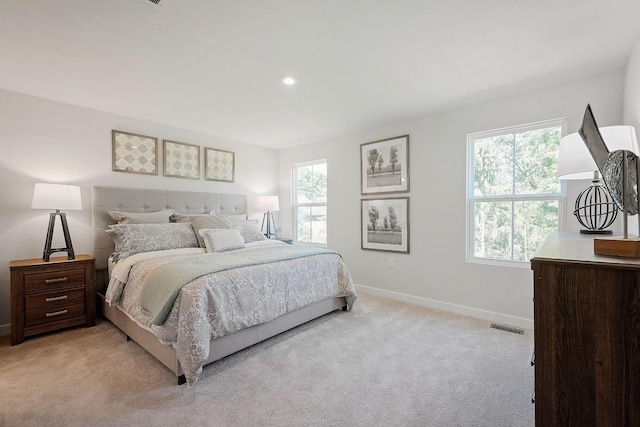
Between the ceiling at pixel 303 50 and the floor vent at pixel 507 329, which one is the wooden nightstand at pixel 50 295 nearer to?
the ceiling at pixel 303 50

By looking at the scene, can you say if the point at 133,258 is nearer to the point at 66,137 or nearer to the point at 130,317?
the point at 130,317

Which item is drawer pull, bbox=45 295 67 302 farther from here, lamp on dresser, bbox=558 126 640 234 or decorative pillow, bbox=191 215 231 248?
lamp on dresser, bbox=558 126 640 234

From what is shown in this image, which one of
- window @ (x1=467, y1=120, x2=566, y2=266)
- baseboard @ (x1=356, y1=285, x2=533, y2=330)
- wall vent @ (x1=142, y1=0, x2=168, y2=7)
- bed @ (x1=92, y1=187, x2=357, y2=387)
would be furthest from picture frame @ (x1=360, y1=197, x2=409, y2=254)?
wall vent @ (x1=142, y1=0, x2=168, y2=7)

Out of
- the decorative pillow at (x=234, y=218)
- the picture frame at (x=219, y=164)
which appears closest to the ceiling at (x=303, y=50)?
the picture frame at (x=219, y=164)

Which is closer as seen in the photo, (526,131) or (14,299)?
(14,299)

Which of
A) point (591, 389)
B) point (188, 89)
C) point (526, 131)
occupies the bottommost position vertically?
point (591, 389)

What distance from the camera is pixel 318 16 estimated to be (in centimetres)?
180

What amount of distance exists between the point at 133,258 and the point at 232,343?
134 centimetres

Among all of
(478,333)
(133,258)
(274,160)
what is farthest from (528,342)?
(274,160)

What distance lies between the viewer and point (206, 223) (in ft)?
11.8

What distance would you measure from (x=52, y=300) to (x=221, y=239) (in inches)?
63.7

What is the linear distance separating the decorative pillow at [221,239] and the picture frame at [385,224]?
1.79 metres

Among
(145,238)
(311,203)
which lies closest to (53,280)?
(145,238)

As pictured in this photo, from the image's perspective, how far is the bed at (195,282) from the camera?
2.05 m
